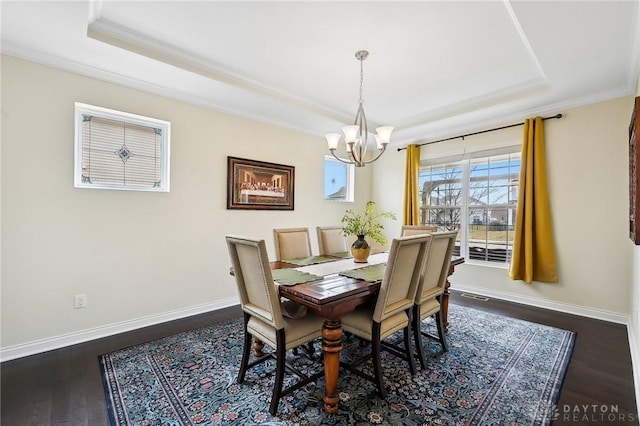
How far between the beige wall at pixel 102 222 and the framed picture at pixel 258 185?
101 mm

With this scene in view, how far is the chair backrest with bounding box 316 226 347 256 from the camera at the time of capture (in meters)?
3.24

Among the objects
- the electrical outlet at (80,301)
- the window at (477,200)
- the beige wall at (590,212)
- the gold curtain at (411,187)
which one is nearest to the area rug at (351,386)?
the electrical outlet at (80,301)

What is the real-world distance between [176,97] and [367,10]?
226 centimetres

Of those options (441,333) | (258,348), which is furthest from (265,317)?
(441,333)

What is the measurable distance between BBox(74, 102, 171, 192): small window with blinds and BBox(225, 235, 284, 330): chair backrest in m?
1.81

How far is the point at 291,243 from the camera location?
3.07 m

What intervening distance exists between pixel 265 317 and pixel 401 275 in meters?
0.93

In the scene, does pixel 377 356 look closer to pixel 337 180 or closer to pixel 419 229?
pixel 419 229

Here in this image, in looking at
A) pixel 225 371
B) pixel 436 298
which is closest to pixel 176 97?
pixel 225 371

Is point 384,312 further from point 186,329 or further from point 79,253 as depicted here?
point 79,253

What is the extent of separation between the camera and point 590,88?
123 inches

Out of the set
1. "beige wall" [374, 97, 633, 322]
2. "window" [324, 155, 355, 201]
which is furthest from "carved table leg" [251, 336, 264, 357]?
"beige wall" [374, 97, 633, 322]

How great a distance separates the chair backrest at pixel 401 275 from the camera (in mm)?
1841

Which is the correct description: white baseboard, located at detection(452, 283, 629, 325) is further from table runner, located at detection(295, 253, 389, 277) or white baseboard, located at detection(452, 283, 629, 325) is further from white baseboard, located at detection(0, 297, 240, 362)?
white baseboard, located at detection(0, 297, 240, 362)
